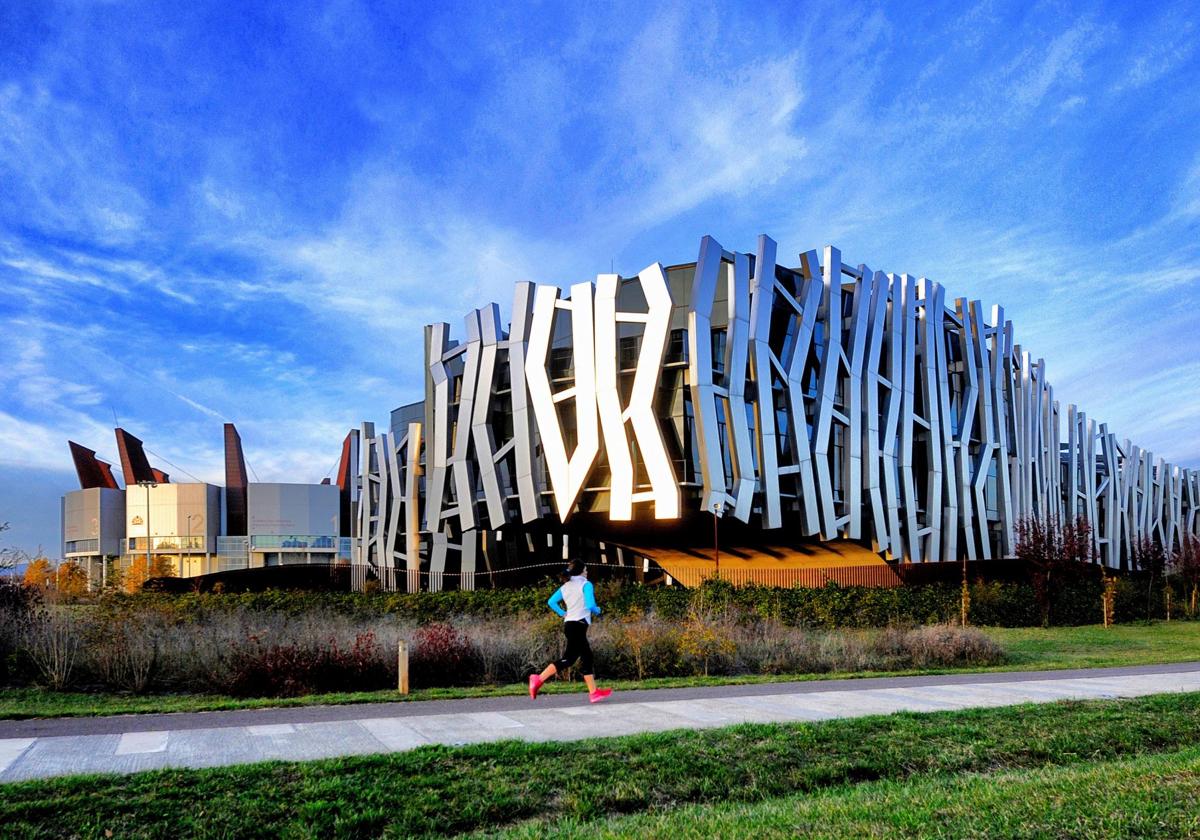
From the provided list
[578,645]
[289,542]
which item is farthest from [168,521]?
[578,645]

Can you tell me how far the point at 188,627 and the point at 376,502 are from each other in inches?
1513

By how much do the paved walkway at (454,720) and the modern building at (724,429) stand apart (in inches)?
726

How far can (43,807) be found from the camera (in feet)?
21.6

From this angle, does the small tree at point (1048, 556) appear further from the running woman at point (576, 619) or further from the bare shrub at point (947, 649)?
the running woman at point (576, 619)

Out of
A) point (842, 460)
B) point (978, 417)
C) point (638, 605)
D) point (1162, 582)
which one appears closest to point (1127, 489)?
point (1162, 582)

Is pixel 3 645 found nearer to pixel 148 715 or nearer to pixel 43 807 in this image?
pixel 148 715

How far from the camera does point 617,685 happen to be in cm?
1515

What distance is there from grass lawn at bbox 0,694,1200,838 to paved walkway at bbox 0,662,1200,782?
2.94ft

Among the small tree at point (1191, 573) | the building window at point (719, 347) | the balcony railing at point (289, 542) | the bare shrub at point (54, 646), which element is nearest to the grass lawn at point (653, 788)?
the bare shrub at point (54, 646)

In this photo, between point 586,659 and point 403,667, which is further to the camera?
point 403,667

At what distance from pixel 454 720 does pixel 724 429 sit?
84.4ft

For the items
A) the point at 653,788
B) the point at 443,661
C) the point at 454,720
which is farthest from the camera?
the point at 443,661

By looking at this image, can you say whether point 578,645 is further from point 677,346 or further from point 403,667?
point 677,346

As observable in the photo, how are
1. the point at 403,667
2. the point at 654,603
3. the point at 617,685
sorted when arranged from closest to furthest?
the point at 403,667 < the point at 617,685 < the point at 654,603
